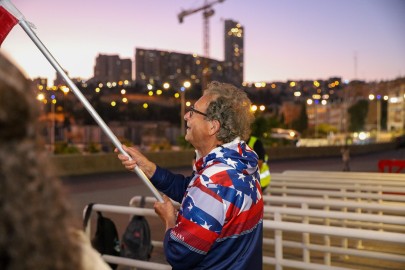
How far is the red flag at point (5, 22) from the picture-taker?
8.47 feet

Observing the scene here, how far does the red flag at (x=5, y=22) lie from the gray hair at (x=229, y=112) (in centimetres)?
97

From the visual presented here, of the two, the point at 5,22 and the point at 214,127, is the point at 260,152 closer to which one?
the point at 214,127

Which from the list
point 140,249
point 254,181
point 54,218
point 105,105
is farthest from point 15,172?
point 105,105

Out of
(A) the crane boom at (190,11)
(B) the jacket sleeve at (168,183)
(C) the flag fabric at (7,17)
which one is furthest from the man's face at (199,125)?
(A) the crane boom at (190,11)

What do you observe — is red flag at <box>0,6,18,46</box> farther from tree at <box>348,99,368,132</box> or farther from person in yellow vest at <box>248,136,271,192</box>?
tree at <box>348,99,368,132</box>

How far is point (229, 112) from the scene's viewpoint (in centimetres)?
274

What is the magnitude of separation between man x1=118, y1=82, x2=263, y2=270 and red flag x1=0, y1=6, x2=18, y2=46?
0.94 meters

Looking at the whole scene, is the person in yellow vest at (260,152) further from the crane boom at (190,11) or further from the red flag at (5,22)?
the crane boom at (190,11)

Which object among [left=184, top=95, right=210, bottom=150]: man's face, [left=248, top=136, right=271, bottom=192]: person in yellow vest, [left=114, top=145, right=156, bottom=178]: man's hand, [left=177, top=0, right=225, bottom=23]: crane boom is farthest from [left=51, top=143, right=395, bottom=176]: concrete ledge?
[left=177, top=0, right=225, bottom=23]: crane boom

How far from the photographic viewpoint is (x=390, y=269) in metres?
7.00

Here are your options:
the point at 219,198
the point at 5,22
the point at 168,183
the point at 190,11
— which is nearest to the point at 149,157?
the point at 168,183

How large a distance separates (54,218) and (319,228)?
137 inches

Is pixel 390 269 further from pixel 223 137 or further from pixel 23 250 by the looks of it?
pixel 23 250

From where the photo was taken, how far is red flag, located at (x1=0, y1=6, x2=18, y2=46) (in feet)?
8.47
